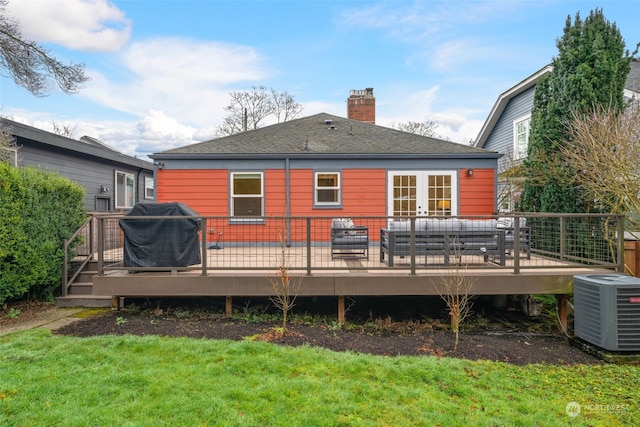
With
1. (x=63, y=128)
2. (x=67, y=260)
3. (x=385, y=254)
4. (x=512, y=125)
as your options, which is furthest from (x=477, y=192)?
(x=63, y=128)

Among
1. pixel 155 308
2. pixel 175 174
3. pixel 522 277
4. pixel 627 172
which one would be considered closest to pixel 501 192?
pixel 627 172

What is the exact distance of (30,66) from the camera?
29.1 ft

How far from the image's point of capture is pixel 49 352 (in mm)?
4109

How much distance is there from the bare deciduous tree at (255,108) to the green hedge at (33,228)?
2029 centimetres

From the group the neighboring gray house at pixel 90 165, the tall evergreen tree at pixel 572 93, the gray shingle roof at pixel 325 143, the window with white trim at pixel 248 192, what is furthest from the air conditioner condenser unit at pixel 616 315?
the neighboring gray house at pixel 90 165

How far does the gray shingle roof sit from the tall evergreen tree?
1.51 m

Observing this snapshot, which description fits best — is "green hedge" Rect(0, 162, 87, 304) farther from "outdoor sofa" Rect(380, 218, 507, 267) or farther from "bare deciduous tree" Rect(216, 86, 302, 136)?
"bare deciduous tree" Rect(216, 86, 302, 136)

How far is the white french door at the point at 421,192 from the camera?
9688 millimetres

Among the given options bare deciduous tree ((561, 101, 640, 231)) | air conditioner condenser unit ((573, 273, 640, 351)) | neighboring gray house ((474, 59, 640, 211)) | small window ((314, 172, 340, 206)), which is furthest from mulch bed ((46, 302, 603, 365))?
neighboring gray house ((474, 59, 640, 211))

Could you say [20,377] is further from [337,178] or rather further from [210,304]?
[337,178]

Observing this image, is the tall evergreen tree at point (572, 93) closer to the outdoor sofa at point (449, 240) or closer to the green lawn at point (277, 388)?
the outdoor sofa at point (449, 240)

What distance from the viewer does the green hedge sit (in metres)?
5.96

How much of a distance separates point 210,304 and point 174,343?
221cm

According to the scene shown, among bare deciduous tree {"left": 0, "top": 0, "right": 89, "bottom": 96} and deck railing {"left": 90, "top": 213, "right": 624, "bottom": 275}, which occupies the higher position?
bare deciduous tree {"left": 0, "top": 0, "right": 89, "bottom": 96}
